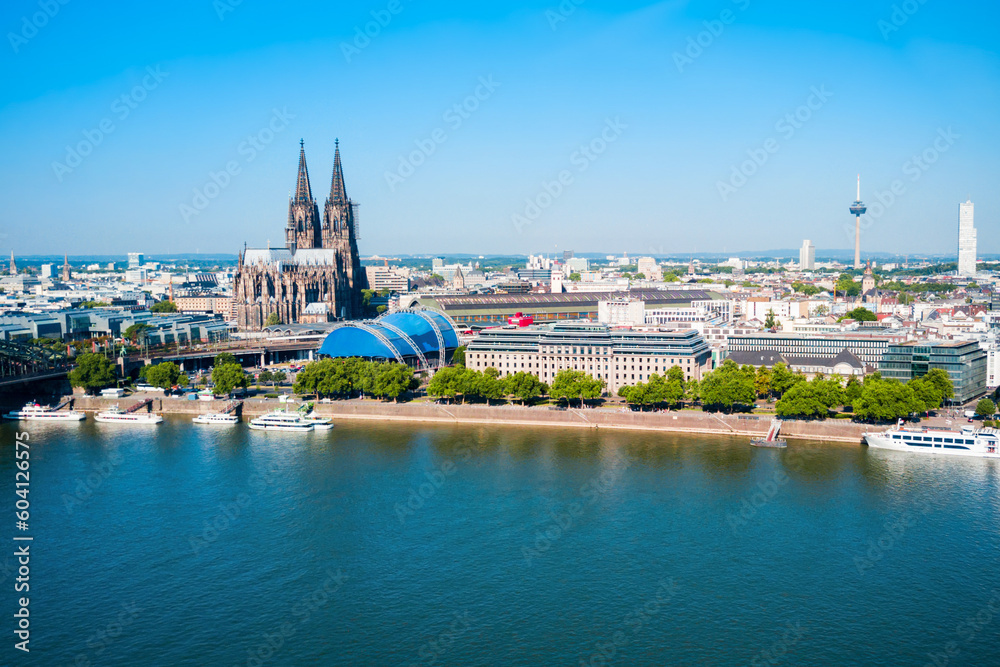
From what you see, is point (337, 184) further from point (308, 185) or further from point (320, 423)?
point (320, 423)

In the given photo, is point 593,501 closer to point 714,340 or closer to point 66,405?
point 714,340

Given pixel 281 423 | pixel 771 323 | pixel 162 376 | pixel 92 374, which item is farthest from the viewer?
pixel 771 323

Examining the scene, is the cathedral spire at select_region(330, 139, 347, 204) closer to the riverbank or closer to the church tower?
the church tower

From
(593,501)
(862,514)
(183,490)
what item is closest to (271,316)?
(183,490)

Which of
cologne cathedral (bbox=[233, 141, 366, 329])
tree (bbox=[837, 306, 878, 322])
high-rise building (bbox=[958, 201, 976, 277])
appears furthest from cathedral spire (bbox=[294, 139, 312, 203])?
high-rise building (bbox=[958, 201, 976, 277])

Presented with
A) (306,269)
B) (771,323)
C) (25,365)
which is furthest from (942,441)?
(306,269)

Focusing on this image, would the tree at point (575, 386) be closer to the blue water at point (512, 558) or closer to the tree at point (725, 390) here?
the tree at point (725, 390)

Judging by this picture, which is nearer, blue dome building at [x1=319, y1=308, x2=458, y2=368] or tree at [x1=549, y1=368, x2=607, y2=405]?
tree at [x1=549, y1=368, x2=607, y2=405]
